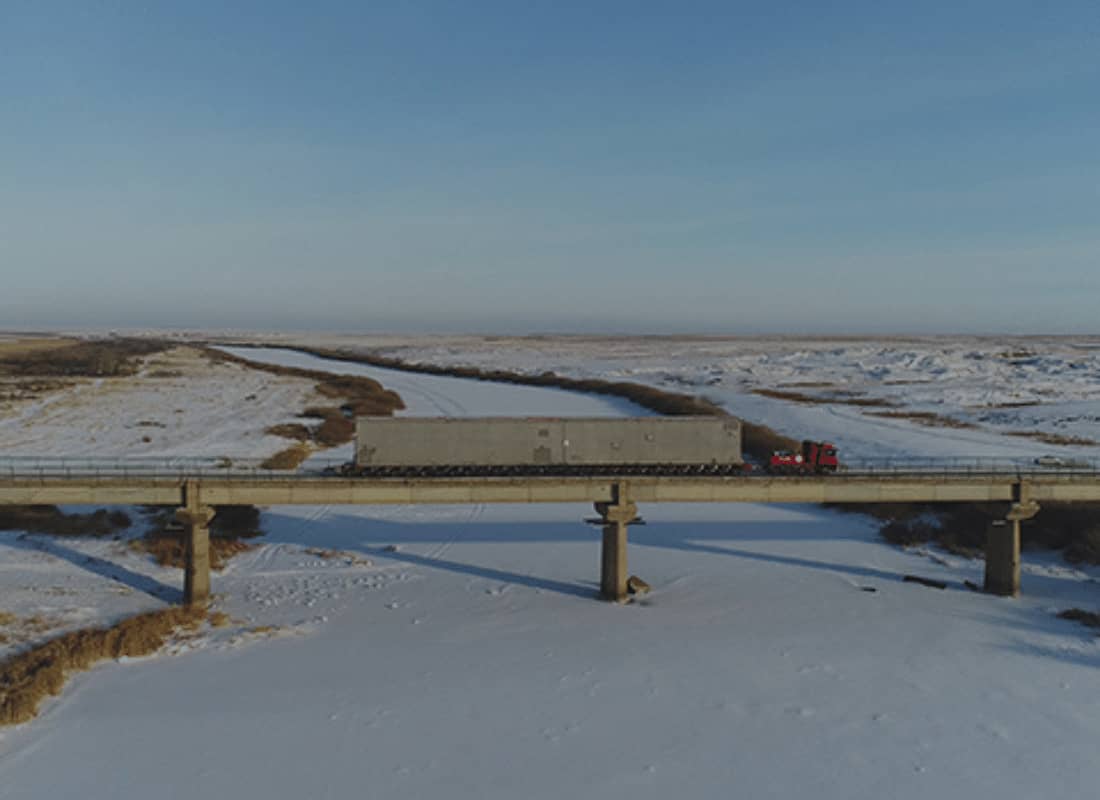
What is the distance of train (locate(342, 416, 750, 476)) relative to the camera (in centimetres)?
3419

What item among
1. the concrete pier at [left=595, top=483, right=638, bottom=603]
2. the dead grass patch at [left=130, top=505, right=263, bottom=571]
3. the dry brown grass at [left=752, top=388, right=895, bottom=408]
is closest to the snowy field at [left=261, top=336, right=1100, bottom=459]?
the dry brown grass at [left=752, top=388, right=895, bottom=408]

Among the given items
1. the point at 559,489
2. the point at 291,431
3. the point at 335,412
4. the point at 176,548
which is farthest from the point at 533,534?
the point at 335,412

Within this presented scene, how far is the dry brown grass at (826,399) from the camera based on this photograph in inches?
3748

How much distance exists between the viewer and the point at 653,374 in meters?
146

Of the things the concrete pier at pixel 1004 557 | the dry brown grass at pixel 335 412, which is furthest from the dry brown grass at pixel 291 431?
the concrete pier at pixel 1004 557

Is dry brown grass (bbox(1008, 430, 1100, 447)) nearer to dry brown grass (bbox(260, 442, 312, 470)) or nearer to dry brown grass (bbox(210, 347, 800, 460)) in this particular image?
dry brown grass (bbox(210, 347, 800, 460))

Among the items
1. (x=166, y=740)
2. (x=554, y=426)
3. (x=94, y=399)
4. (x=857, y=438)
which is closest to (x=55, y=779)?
(x=166, y=740)

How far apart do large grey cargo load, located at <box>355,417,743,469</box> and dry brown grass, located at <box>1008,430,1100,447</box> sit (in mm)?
43126

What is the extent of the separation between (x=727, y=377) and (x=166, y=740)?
393ft

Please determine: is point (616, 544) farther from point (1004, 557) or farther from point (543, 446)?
point (1004, 557)

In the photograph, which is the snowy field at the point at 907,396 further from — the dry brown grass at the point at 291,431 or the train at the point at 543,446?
the dry brown grass at the point at 291,431

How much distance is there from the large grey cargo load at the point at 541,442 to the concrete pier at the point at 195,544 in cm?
657

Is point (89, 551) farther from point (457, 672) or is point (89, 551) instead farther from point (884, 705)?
point (884, 705)

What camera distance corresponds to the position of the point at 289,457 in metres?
59.3
